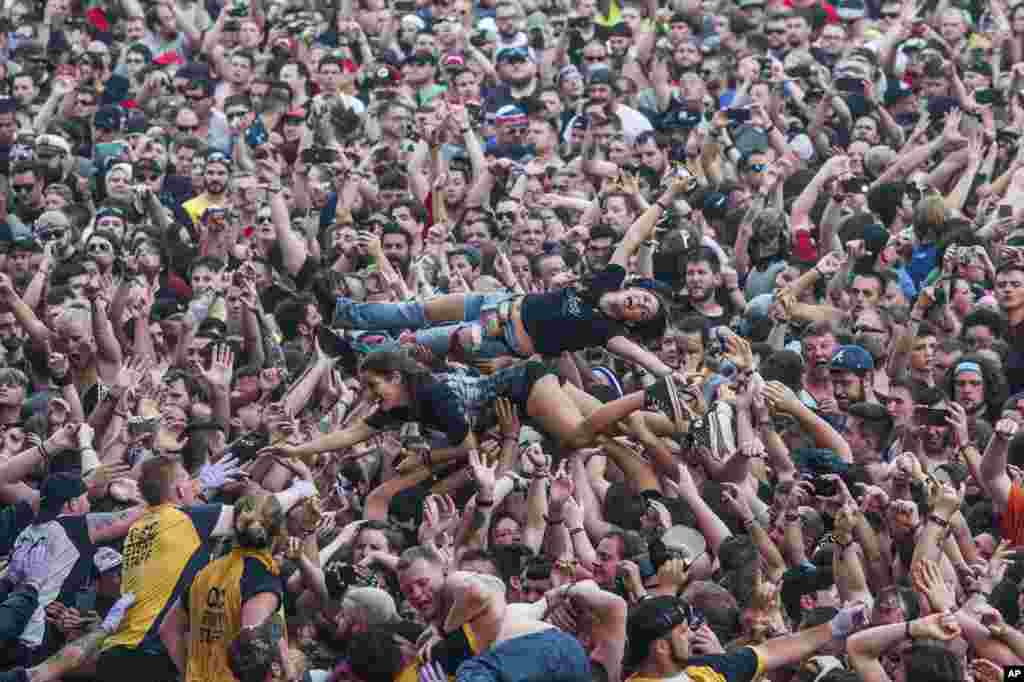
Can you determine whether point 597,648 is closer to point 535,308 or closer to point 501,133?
point 535,308

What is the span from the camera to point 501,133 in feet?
56.4

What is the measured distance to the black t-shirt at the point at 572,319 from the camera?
11.6 m

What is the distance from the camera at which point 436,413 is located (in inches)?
442

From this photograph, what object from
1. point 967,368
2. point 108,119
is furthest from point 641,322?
point 108,119

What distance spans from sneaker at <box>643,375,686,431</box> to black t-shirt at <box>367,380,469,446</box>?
0.98m

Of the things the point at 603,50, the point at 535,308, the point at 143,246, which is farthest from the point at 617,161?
the point at 535,308

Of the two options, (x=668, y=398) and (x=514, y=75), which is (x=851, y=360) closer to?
(x=668, y=398)

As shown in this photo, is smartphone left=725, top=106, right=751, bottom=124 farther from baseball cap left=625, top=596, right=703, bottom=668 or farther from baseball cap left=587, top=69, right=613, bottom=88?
baseball cap left=625, top=596, right=703, bottom=668

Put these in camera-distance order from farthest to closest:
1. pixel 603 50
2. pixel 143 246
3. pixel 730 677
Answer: pixel 603 50, pixel 143 246, pixel 730 677

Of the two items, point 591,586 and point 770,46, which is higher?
point 591,586

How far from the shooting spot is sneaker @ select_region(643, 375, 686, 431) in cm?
1099

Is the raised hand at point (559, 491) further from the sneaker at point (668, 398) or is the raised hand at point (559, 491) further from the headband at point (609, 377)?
the headband at point (609, 377)

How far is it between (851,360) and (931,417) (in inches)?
32.6

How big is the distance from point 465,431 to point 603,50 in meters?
8.01
